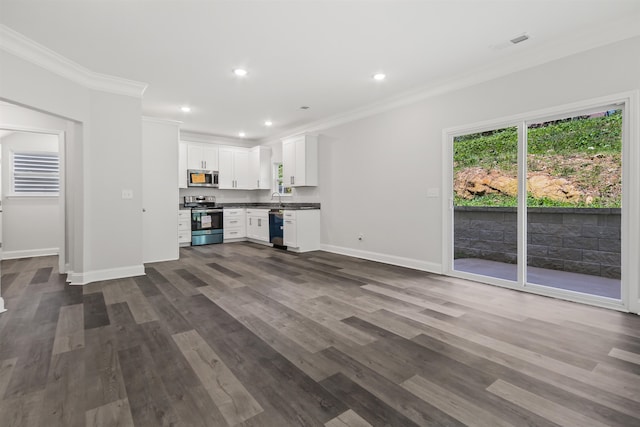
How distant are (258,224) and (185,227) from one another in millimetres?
1614

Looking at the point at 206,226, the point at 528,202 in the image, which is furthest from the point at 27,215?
the point at 528,202

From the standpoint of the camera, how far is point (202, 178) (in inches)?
293

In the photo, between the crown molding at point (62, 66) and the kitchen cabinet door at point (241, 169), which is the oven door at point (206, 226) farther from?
the crown molding at point (62, 66)

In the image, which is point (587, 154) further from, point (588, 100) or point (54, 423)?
point (54, 423)

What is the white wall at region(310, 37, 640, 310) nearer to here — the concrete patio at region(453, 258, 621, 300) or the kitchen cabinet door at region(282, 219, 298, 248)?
the kitchen cabinet door at region(282, 219, 298, 248)

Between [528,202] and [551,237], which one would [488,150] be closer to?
[528,202]

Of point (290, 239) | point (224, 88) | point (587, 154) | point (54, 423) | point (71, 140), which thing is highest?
point (224, 88)

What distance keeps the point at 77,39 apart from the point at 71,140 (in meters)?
1.76

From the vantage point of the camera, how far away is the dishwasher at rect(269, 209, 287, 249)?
6.62 metres

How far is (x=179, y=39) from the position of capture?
3135 mm

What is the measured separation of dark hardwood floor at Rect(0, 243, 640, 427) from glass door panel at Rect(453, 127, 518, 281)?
1452 mm

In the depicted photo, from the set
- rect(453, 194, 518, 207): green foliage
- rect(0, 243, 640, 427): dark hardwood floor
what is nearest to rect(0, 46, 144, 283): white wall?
rect(0, 243, 640, 427): dark hardwood floor

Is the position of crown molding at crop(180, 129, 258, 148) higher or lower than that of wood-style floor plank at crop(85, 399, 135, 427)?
higher

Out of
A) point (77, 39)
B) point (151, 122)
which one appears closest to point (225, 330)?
point (77, 39)
